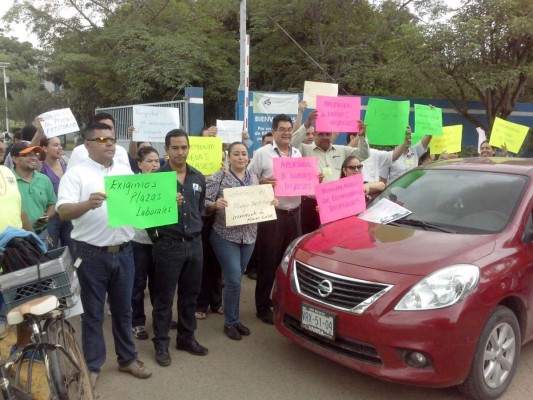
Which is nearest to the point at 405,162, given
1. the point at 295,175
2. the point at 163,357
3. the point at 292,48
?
the point at 295,175

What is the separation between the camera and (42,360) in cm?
279

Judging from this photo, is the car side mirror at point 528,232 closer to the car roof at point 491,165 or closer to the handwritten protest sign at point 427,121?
the car roof at point 491,165

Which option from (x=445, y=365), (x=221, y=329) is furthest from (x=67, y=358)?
(x=445, y=365)

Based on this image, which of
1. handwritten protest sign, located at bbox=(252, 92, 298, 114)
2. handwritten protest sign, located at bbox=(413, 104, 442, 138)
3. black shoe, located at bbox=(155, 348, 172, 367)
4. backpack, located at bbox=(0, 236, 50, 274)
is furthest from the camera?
handwritten protest sign, located at bbox=(252, 92, 298, 114)

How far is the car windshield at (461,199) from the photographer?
12.7 ft

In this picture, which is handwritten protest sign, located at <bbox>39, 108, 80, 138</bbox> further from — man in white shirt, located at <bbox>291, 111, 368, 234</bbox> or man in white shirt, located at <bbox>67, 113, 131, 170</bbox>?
man in white shirt, located at <bbox>291, 111, 368, 234</bbox>

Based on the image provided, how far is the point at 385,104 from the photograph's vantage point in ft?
18.6

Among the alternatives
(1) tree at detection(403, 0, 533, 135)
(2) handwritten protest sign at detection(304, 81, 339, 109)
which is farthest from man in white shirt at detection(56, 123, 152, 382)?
(1) tree at detection(403, 0, 533, 135)

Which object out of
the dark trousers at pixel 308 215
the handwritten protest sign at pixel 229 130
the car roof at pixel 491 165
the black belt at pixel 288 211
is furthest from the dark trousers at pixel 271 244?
the handwritten protest sign at pixel 229 130

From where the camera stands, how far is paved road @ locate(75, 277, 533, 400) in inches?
140

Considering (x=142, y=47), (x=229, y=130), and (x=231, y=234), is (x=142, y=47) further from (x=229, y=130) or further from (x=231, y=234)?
(x=231, y=234)

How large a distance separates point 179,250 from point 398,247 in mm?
1660

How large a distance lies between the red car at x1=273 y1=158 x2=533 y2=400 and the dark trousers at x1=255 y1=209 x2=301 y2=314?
0.59 meters

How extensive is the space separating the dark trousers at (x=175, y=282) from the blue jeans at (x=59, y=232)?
1.52m
